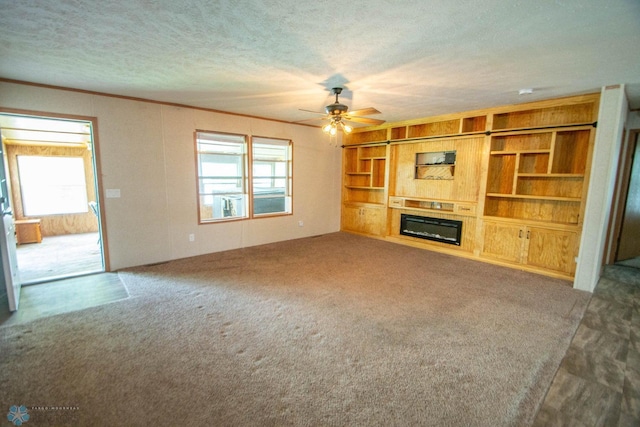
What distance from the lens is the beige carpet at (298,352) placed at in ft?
5.73

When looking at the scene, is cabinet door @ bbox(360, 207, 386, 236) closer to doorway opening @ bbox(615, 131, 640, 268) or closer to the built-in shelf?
the built-in shelf

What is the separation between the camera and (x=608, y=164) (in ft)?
10.9

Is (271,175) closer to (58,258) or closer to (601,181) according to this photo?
(58,258)

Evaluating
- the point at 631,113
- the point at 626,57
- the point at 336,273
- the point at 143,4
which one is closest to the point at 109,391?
the point at 143,4

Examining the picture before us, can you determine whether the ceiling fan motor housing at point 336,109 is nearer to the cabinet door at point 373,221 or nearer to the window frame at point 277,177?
the window frame at point 277,177

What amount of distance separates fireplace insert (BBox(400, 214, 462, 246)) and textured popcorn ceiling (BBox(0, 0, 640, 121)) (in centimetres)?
234

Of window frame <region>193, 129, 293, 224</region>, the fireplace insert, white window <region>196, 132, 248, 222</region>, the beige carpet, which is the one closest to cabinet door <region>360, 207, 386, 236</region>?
the fireplace insert

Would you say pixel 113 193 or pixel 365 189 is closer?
pixel 113 193

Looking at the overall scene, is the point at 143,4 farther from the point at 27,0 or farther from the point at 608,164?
the point at 608,164

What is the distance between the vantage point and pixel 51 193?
634 centimetres

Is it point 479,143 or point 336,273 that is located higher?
point 479,143

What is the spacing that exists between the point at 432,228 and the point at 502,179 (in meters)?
1.45

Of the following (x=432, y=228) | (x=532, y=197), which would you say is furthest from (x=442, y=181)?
(x=532, y=197)

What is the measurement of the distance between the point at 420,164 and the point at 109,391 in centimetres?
557
